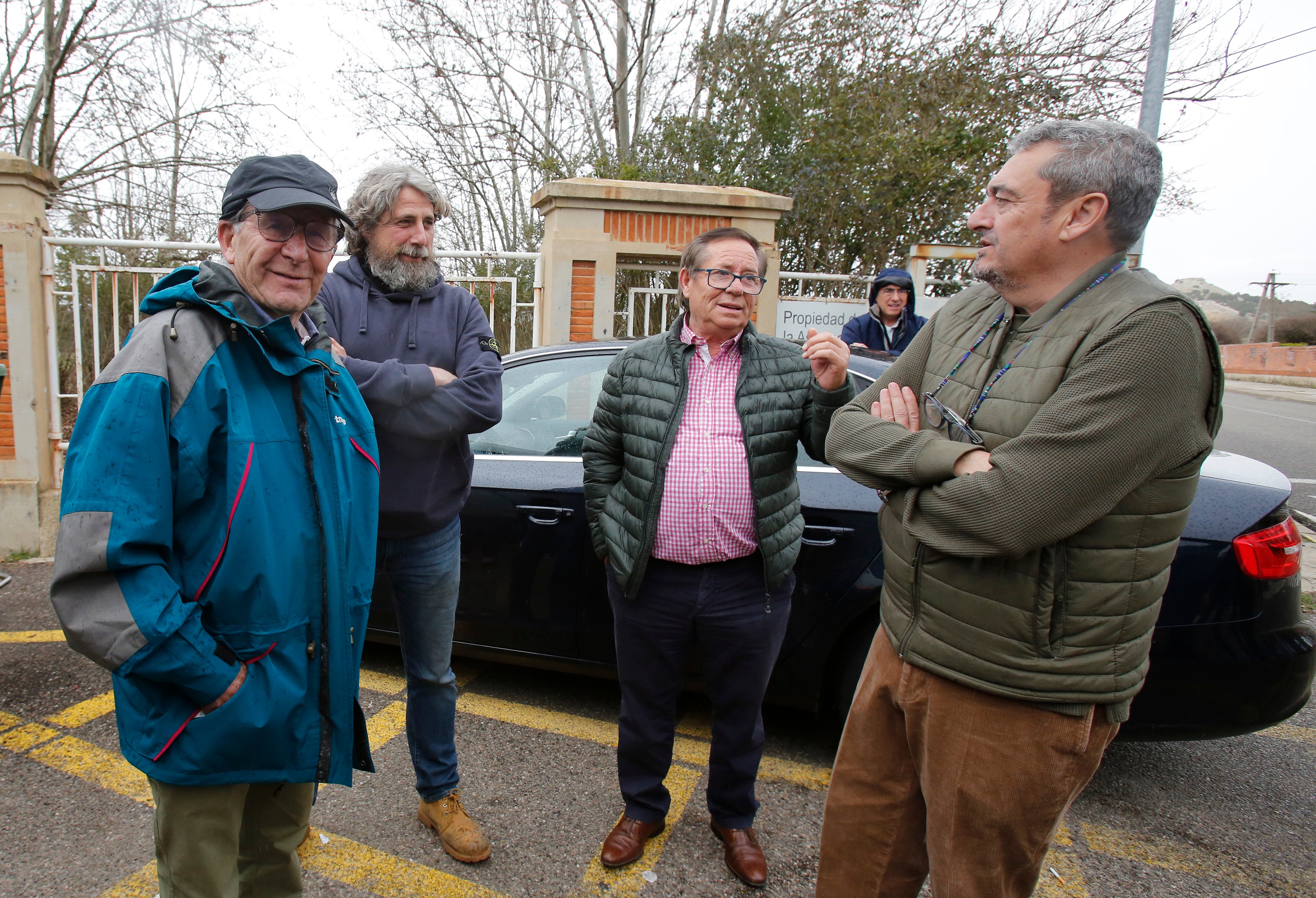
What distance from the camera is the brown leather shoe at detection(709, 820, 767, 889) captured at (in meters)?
2.22

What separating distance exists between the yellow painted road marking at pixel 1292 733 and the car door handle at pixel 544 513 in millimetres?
2930

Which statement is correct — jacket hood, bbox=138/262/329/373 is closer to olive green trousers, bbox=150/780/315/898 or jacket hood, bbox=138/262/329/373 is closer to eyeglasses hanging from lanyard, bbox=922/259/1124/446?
olive green trousers, bbox=150/780/315/898

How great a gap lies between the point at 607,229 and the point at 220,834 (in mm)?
4868

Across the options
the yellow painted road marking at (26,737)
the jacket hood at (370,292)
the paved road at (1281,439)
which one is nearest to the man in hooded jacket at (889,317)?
the paved road at (1281,439)

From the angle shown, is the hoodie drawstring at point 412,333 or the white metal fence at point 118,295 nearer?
the hoodie drawstring at point 412,333

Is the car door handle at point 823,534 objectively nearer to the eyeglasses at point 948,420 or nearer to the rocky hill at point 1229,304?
the eyeglasses at point 948,420

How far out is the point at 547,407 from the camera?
3223mm

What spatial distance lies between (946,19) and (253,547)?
37.0ft

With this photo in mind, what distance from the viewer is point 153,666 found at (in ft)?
4.10

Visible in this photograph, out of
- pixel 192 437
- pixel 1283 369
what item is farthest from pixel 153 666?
pixel 1283 369

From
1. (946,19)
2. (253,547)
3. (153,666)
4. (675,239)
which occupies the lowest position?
(153,666)

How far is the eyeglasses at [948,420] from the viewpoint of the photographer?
1538 mm

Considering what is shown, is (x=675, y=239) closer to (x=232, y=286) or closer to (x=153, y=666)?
(x=232, y=286)

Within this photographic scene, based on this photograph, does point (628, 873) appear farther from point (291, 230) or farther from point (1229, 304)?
point (1229, 304)
